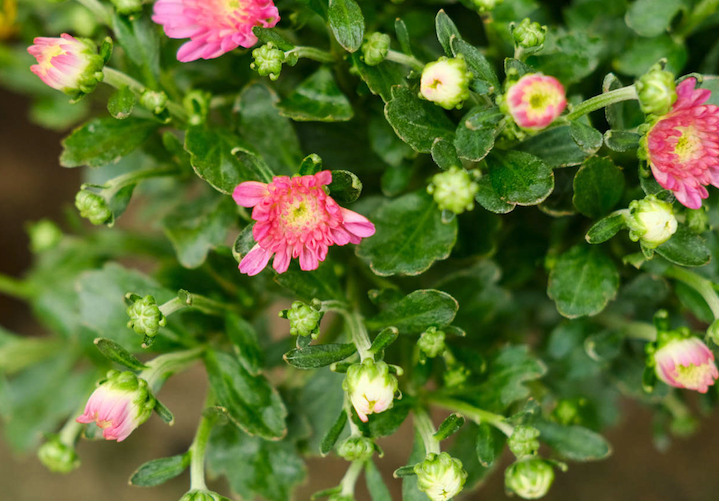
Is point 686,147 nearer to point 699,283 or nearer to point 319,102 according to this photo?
point 699,283

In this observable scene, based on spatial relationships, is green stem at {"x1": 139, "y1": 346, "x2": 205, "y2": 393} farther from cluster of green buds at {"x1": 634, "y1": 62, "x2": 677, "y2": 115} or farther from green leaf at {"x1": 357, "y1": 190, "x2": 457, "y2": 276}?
cluster of green buds at {"x1": 634, "y1": 62, "x2": 677, "y2": 115}

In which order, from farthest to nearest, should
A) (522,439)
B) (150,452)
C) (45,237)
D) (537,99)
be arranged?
1. (150,452)
2. (45,237)
3. (522,439)
4. (537,99)

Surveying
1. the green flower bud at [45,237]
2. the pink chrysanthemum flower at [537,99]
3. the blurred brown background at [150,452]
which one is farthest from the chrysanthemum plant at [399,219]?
the blurred brown background at [150,452]

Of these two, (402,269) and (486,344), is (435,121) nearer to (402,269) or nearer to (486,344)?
(402,269)

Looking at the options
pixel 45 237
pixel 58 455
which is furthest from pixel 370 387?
pixel 45 237

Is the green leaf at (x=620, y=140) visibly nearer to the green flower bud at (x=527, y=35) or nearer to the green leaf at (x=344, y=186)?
the green flower bud at (x=527, y=35)
